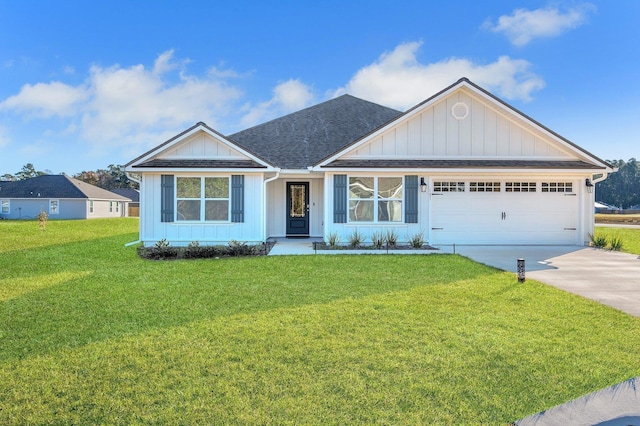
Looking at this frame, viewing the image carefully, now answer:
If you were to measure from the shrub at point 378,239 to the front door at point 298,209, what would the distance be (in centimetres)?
363

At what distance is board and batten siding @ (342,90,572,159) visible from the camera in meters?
12.5

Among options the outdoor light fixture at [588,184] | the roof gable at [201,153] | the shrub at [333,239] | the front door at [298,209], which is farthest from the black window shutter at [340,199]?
the outdoor light fixture at [588,184]

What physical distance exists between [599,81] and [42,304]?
21.6 metres

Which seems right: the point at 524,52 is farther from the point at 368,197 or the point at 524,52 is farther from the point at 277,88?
the point at 277,88

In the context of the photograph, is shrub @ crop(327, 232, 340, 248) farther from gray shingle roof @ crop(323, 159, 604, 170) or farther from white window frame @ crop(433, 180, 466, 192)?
white window frame @ crop(433, 180, 466, 192)

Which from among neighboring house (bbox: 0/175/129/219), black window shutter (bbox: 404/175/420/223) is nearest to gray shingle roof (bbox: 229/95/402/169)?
black window shutter (bbox: 404/175/420/223)

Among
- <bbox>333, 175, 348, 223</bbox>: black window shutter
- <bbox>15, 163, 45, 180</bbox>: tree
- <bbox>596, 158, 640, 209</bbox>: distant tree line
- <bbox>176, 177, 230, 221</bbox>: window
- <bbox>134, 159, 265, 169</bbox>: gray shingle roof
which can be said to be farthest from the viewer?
<bbox>15, 163, 45, 180</bbox>: tree

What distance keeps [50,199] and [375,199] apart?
1474 inches

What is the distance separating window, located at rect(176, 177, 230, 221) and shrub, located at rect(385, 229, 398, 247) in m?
5.56

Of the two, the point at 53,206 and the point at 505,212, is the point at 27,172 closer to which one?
the point at 53,206

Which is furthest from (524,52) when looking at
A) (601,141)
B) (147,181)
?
(147,181)

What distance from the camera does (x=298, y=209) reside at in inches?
585

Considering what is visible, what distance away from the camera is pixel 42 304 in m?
5.35

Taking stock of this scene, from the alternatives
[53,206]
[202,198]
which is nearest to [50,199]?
[53,206]
